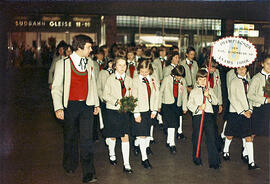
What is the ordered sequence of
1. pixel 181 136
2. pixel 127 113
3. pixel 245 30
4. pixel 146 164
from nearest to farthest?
pixel 146 164 → pixel 127 113 → pixel 181 136 → pixel 245 30

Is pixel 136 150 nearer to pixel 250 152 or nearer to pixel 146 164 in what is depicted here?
pixel 146 164

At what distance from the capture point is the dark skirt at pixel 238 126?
21.0ft

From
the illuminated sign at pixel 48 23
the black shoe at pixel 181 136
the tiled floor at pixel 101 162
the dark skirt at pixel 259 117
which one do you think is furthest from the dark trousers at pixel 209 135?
the illuminated sign at pixel 48 23

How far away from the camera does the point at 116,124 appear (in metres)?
6.28

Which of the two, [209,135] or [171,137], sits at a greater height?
[209,135]

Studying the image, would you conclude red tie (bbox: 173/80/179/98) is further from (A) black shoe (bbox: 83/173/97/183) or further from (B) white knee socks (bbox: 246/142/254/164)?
(A) black shoe (bbox: 83/173/97/183)

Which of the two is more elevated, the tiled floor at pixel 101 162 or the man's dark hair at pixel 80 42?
the man's dark hair at pixel 80 42

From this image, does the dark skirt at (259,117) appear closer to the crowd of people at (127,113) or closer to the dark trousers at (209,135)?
the crowd of people at (127,113)

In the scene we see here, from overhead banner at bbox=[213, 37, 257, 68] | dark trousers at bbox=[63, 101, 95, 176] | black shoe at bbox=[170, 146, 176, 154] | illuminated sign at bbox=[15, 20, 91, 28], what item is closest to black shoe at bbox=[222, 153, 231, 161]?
black shoe at bbox=[170, 146, 176, 154]

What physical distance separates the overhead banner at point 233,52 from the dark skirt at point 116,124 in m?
1.89

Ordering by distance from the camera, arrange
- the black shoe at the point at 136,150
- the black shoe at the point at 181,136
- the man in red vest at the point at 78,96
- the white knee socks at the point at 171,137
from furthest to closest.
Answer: the black shoe at the point at 181,136
the white knee socks at the point at 171,137
the black shoe at the point at 136,150
the man in red vest at the point at 78,96

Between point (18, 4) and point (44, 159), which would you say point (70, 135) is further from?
point (18, 4)

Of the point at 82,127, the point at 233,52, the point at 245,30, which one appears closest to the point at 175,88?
the point at 233,52

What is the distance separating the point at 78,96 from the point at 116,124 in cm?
99
